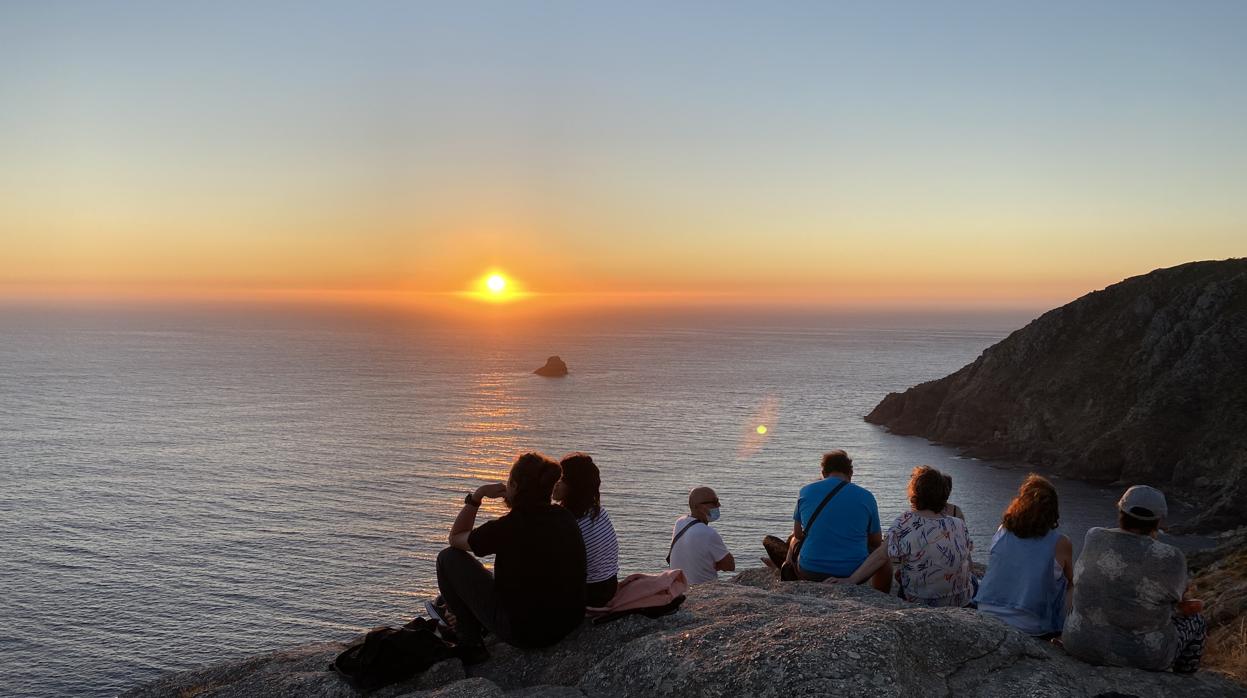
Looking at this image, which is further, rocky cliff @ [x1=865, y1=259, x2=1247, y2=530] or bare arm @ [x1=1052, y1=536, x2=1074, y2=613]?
rocky cliff @ [x1=865, y1=259, x2=1247, y2=530]

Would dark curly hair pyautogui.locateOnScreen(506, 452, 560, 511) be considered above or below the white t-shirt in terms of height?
above

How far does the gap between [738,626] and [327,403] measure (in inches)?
5366

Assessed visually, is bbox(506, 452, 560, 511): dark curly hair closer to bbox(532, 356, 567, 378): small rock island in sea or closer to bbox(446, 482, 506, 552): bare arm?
bbox(446, 482, 506, 552): bare arm

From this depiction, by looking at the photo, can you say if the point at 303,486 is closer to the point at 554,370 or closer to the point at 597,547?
the point at 597,547

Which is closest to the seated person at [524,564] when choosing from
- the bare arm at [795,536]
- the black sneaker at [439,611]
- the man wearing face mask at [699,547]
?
the black sneaker at [439,611]

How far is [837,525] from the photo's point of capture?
1159cm

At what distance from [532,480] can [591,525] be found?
116 cm

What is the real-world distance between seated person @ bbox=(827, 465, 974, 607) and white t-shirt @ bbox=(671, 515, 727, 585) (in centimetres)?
251

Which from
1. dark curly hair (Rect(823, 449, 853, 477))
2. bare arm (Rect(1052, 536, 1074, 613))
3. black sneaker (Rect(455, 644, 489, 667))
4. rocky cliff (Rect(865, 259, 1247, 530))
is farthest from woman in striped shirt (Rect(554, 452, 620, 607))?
rocky cliff (Rect(865, 259, 1247, 530))

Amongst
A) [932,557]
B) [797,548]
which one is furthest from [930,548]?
[797,548]

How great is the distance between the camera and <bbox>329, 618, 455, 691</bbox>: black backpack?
28.2 ft

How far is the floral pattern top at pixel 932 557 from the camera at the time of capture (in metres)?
10.1

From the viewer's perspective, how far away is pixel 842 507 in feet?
37.6

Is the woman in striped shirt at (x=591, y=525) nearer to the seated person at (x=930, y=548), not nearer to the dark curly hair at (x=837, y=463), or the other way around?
the seated person at (x=930, y=548)
